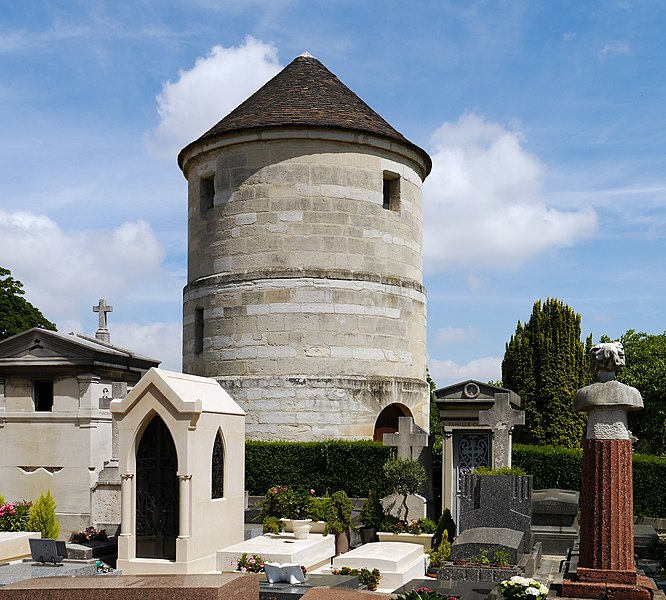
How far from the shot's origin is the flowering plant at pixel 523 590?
1137 centimetres

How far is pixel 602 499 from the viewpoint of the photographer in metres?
10.8

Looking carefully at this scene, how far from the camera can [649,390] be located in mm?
39000

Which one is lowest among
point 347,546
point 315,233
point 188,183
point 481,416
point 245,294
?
point 347,546

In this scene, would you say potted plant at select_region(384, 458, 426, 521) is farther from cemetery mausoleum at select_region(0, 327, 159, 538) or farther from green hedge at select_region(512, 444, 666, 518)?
cemetery mausoleum at select_region(0, 327, 159, 538)

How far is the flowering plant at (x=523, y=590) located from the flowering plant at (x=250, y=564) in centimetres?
443

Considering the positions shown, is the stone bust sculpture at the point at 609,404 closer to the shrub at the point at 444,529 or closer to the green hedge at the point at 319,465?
the shrub at the point at 444,529

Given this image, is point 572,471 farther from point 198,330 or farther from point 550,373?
point 198,330

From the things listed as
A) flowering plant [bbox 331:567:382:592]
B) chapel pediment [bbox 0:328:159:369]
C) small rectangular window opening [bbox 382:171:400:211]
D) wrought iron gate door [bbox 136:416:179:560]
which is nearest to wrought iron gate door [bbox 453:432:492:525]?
flowering plant [bbox 331:567:382:592]

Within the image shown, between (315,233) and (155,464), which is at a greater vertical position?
(315,233)

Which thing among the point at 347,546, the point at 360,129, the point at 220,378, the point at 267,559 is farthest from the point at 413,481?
the point at 360,129

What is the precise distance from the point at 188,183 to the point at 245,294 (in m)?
4.80

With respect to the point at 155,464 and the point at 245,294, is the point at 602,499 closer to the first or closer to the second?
the point at 155,464

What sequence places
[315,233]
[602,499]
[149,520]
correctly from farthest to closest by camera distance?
1. [315,233]
2. [149,520]
3. [602,499]

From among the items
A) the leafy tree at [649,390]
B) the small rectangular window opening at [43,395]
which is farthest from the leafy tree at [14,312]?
the leafy tree at [649,390]
